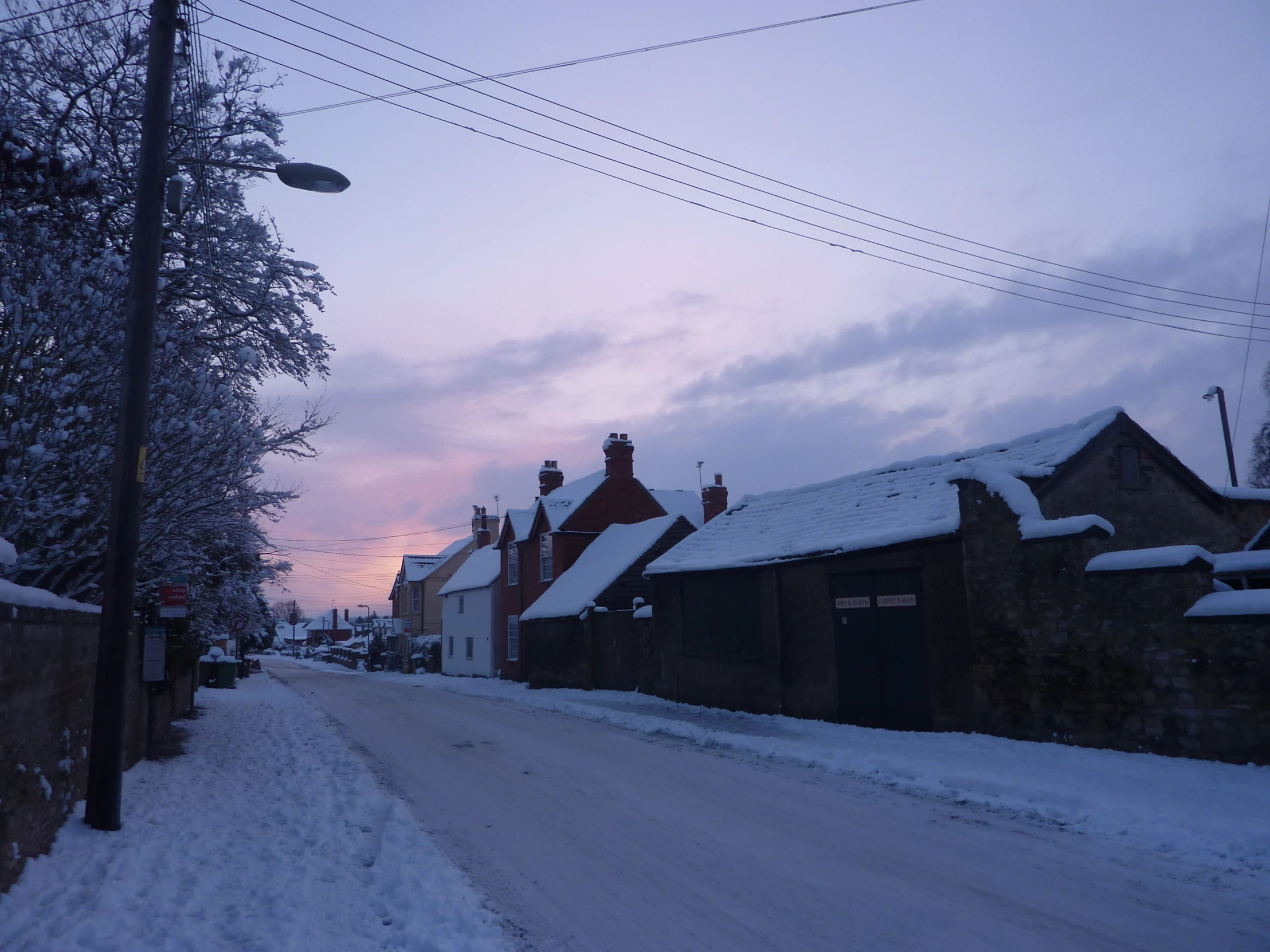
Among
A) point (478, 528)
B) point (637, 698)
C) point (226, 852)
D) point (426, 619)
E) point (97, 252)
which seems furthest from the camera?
point (426, 619)

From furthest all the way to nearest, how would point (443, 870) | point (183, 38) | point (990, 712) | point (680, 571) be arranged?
1. point (680, 571)
2. point (990, 712)
3. point (183, 38)
4. point (443, 870)

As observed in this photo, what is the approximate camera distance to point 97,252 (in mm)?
11227

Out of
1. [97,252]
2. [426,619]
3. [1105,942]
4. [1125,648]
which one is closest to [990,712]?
[1125,648]

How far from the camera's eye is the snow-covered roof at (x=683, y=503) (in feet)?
128

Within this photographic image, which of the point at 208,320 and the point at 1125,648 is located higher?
the point at 208,320

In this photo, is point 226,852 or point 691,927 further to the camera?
point 226,852

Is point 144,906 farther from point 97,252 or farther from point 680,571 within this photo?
point 680,571

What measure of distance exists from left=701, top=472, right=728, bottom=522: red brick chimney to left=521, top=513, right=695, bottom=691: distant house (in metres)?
4.05

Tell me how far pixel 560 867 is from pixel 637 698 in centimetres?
1738

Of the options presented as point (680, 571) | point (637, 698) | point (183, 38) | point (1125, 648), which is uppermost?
point (183, 38)

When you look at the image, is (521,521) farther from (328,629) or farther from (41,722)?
(328,629)

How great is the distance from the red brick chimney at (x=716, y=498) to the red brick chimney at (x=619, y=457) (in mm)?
3617

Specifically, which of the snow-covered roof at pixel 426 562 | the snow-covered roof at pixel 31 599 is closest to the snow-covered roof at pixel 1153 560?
the snow-covered roof at pixel 31 599

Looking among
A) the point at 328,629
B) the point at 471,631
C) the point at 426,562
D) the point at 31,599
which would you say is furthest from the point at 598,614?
the point at 328,629
